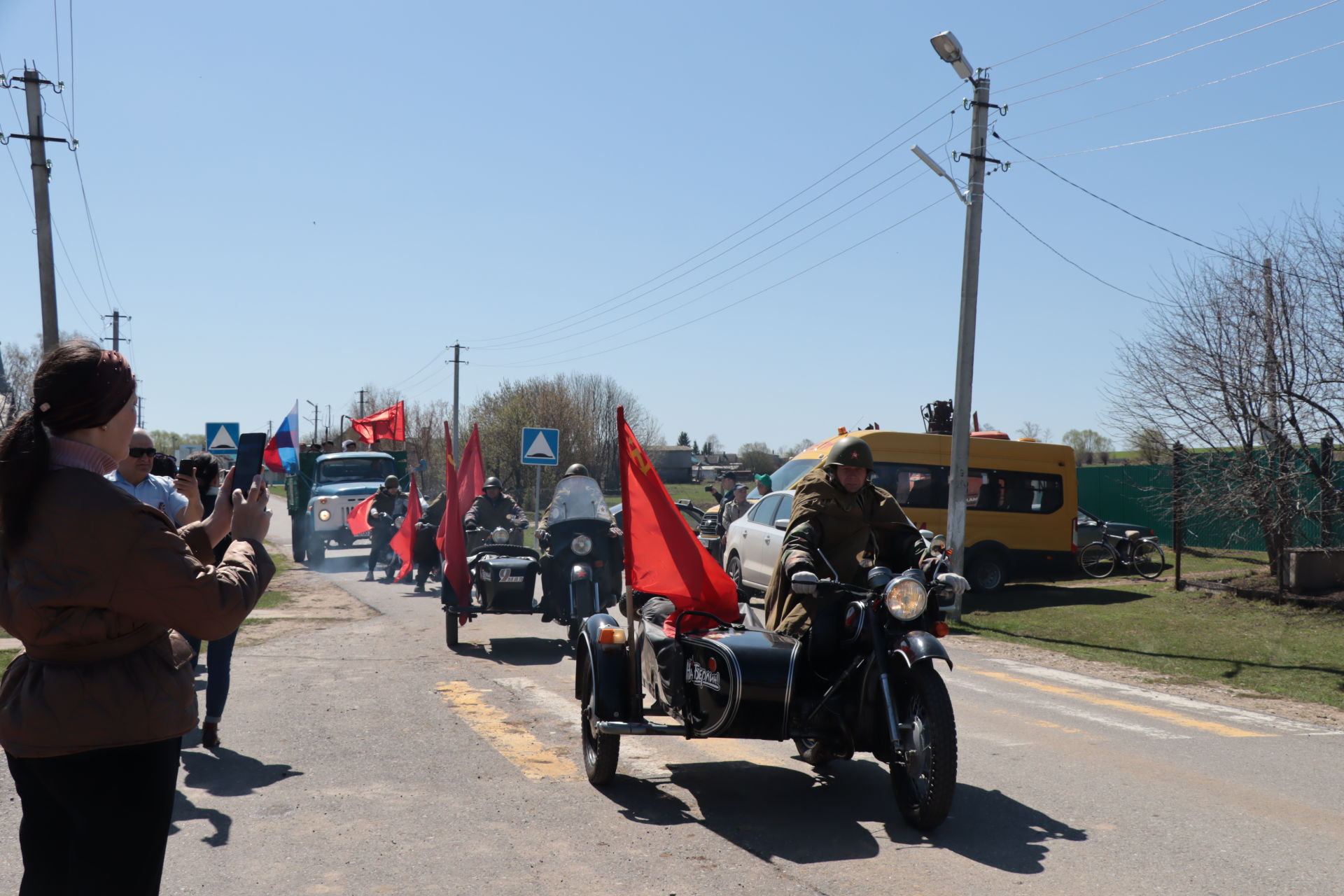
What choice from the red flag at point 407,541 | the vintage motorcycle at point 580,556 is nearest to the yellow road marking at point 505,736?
Result: the vintage motorcycle at point 580,556

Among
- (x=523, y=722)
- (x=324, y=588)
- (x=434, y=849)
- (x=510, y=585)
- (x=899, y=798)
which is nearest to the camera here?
(x=434, y=849)

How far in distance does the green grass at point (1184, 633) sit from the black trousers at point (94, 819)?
946 centimetres

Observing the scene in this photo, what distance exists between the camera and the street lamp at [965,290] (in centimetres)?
1499

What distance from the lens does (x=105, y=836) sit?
2.74 metres

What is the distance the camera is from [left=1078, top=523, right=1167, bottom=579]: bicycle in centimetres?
2006

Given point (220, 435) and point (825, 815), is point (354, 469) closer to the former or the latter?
point (220, 435)

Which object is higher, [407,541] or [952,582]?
[952,582]

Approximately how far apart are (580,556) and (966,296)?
24.4 feet

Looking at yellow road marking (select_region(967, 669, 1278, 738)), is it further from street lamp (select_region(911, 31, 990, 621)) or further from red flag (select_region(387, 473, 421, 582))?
red flag (select_region(387, 473, 421, 582))

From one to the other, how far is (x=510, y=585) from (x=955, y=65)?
371 inches

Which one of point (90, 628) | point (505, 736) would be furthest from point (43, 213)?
point (90, 628)

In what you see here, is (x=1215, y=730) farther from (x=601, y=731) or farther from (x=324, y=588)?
(x=324, y=588)

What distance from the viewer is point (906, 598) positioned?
5.40 metres

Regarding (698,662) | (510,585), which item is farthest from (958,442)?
(698,662)
